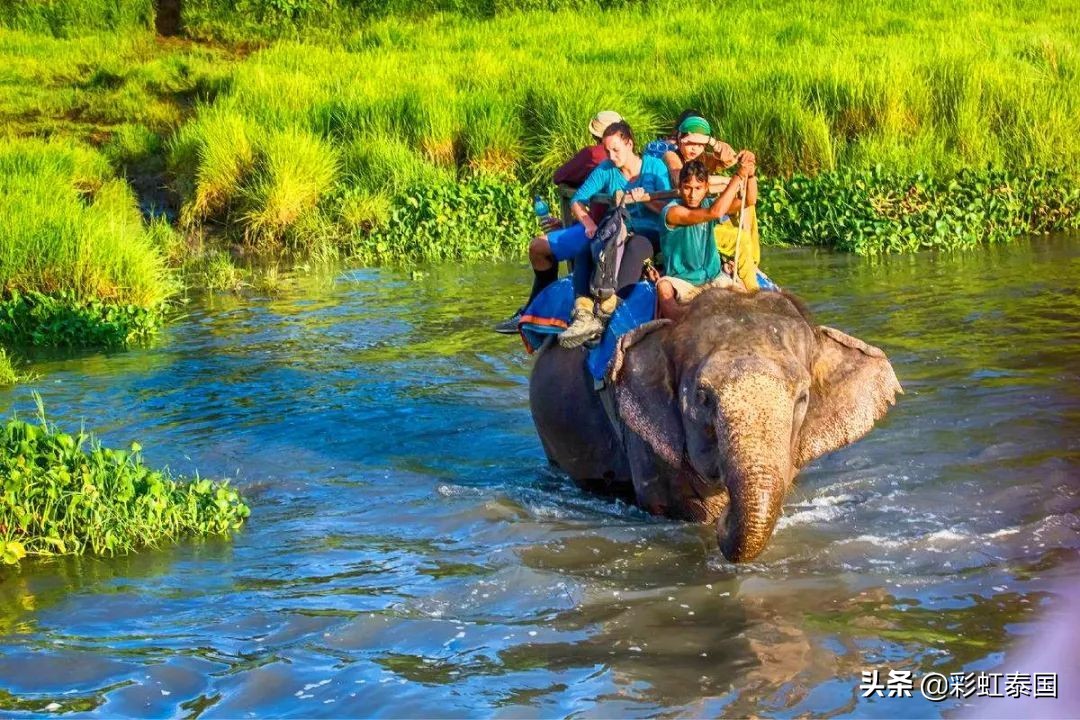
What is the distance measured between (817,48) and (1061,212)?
203 inches

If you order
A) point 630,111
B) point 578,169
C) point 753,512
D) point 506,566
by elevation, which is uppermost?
point 630,111

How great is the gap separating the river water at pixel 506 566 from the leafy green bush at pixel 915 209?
3.24m

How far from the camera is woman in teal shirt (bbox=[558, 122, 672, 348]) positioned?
247 inches

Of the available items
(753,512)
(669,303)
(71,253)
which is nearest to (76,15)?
(71,253)

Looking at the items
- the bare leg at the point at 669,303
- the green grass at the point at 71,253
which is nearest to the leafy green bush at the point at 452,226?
the green grass at the point at 71,253

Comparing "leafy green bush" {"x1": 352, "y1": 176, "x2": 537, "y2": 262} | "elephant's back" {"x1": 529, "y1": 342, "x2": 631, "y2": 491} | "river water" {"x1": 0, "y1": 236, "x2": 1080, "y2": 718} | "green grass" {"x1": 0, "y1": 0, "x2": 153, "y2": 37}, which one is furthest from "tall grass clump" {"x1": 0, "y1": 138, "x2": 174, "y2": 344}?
"green grass" {"x1": 0, "y1": 0, "x2": 153, "y2": 37}

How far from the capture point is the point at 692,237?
6035 millimetres

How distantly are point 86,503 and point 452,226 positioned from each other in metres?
7.97

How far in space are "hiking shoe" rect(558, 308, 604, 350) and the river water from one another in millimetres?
767

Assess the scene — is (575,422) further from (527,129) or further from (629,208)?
(527,129)

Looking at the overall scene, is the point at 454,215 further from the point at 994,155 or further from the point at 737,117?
the point at 994,155

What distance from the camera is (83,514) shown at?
19.9ft

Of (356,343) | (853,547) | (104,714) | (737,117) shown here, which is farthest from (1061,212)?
(104,714)

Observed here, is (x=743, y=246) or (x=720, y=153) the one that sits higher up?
(x=720, y=153)
